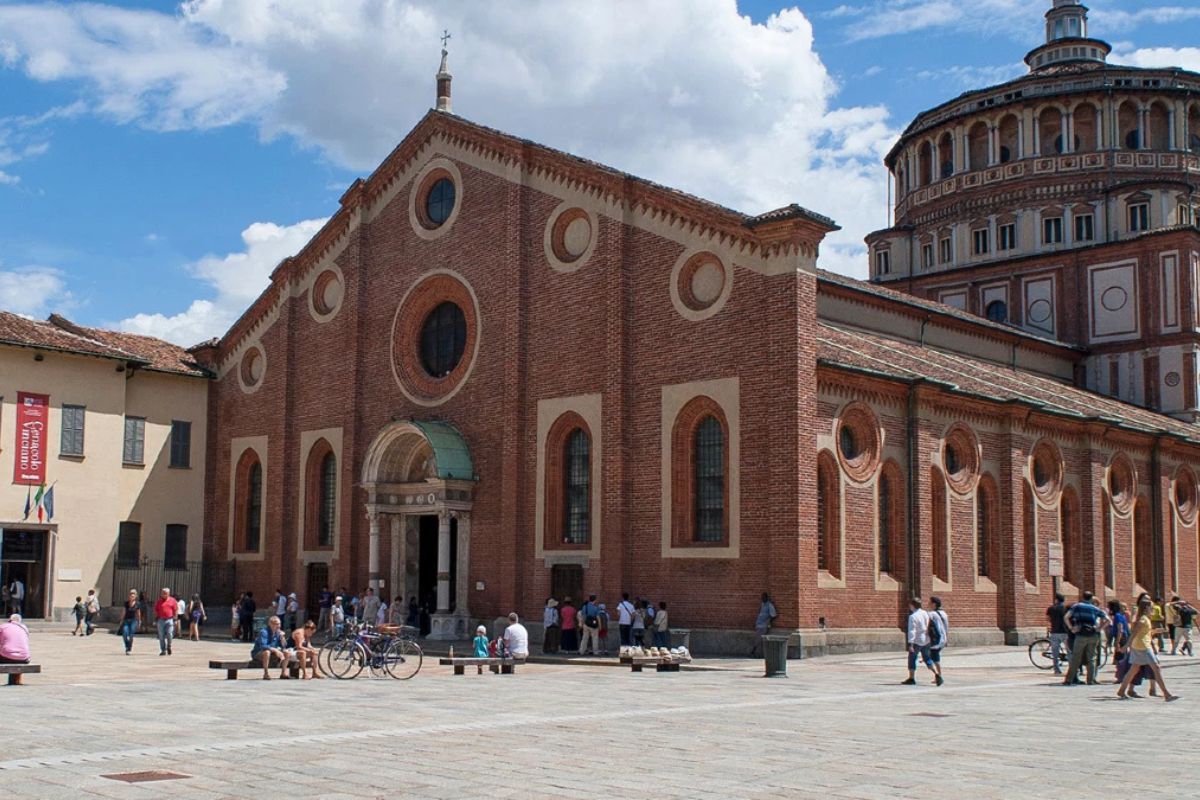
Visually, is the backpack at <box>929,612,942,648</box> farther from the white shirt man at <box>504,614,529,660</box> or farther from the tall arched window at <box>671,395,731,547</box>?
the white shirt man at <box>504,614,529,660</box>

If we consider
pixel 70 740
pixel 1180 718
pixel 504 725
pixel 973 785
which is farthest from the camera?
pixel 1180 718

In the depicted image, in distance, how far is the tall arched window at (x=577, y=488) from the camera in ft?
107

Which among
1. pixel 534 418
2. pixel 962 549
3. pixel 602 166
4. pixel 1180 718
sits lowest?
pixel 1180 718

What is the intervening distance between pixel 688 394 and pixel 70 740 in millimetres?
18514

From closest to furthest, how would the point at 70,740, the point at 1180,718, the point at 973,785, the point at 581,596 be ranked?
the point at 973,785, the point at 70,740, the point at 1180,718, the point at 581,596

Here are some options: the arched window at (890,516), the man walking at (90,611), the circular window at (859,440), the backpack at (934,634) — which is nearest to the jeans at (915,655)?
the backpack at (934,634)

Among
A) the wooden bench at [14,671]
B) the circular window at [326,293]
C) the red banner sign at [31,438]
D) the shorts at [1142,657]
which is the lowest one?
the wooden bench at [14,671]

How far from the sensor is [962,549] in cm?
3300

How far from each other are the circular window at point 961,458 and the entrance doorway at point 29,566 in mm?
25780

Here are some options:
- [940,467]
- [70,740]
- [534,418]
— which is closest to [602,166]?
[534,418]

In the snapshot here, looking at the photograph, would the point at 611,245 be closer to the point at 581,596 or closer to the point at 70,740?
the point at 581,596

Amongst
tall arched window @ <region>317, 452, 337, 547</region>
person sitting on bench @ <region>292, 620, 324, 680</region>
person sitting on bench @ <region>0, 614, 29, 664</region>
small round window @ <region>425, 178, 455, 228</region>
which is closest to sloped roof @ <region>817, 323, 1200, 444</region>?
small round window @ <region>425, 178, 455, 228</region>

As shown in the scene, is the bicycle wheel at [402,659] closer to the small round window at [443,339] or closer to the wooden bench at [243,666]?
the wooden bench at [243,666]

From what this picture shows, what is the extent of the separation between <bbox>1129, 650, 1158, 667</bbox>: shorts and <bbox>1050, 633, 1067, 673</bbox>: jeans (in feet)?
16.6
